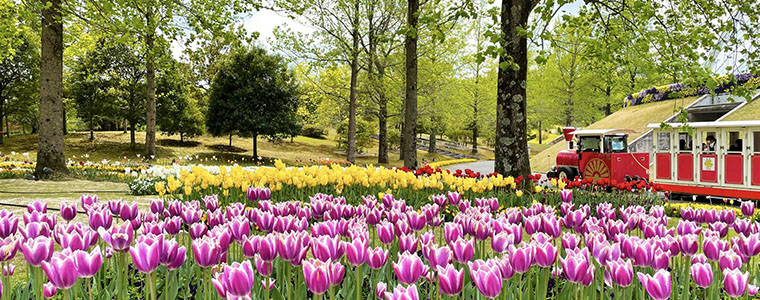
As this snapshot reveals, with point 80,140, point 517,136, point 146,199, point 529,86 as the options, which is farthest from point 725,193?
point 80,140

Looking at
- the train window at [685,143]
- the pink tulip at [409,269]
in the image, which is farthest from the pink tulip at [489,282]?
the train window at [685,143]

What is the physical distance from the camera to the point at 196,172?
6.69 metres

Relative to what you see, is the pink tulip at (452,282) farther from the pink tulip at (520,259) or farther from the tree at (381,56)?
the tree at (381,56)

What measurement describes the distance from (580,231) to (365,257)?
6.28ft

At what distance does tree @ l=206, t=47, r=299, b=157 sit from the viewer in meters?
27.4

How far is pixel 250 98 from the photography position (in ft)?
90.9

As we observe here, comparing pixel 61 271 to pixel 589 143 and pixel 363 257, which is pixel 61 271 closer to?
pixel 363 257

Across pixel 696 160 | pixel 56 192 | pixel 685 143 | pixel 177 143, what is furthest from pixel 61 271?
pixel 177 143

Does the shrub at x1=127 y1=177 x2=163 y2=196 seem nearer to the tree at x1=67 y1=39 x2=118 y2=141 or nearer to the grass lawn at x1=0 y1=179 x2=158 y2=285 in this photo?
the grass lawn at x1=0 y1=179 x2=158 y2=285

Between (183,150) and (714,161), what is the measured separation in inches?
1038

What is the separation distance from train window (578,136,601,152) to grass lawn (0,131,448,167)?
1260 cm

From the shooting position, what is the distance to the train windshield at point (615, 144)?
16.0 meters

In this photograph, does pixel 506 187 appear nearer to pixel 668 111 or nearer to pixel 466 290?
pixel 466 290

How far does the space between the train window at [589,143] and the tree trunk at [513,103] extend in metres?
8.96
